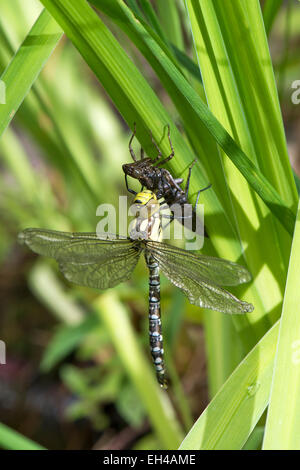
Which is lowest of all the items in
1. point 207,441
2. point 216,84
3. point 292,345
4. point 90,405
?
point 90,405

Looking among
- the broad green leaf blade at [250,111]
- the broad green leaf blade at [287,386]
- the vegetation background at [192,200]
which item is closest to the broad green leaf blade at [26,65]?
the vegetation background at [192,200]

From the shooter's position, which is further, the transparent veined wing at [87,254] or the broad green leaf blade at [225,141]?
the transparent veined wing at [87,254]

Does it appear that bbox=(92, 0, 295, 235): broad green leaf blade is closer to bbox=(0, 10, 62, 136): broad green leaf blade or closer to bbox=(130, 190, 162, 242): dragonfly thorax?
bbox=(0, 10, 62, 136): broad green leaf blade

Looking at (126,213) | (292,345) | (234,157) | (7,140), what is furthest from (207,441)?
(7,140)

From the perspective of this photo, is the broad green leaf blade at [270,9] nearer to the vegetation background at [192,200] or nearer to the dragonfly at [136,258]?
the vegetation background at [192,200]

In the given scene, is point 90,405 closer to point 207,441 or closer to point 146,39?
point 207,441

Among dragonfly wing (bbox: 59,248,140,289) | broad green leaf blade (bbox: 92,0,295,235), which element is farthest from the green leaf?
broad green leaf blade (bbox: 92,0,295,235)

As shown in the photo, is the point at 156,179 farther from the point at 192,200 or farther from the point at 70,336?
the point at 70,336
